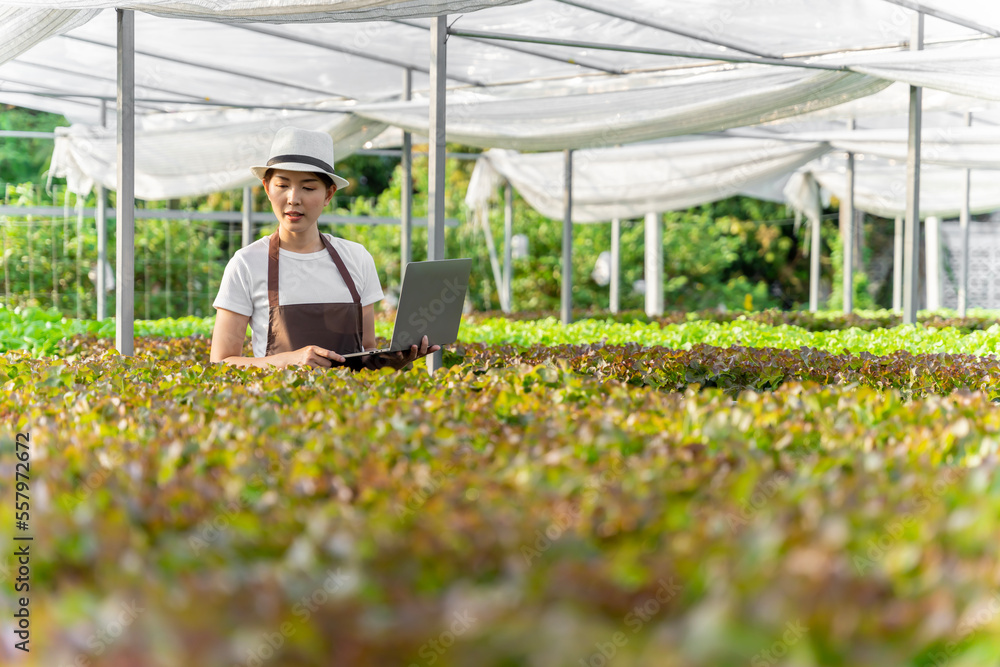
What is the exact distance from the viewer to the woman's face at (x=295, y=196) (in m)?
3.81

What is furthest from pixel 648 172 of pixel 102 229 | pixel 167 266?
pixel 167 266

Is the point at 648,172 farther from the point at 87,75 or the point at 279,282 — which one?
the point at 279,282

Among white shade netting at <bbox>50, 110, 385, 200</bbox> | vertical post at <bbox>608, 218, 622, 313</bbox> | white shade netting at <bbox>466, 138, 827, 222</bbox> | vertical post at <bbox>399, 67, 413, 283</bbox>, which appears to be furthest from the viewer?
vertical post at <bbox>608, 218, 622, 313</bbox>

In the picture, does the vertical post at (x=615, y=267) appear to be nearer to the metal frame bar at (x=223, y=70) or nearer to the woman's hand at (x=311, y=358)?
the metal frame bar at (x=223, y=70)

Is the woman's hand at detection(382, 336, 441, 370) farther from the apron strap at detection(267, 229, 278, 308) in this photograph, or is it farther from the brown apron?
the apron strap at detection(267, 229, 278, 308)

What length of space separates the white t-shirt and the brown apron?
0.08 ft

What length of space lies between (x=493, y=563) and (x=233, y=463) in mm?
760

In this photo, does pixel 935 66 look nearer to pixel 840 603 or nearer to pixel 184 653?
pixel 840 603

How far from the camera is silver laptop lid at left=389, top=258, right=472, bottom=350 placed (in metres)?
3.53

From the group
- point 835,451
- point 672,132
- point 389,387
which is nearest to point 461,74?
point 672,132

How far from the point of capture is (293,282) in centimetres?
388

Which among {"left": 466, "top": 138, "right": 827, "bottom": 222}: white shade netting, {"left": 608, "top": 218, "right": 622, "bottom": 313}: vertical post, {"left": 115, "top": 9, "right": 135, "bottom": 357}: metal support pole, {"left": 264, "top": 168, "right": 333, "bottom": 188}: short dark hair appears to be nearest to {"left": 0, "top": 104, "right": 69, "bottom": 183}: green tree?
{"left": 466, "top": 138, "right": 827, "bottom": 222}: white shade netting

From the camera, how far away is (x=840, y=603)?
116 cm

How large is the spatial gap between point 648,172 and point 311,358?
29.6ft
